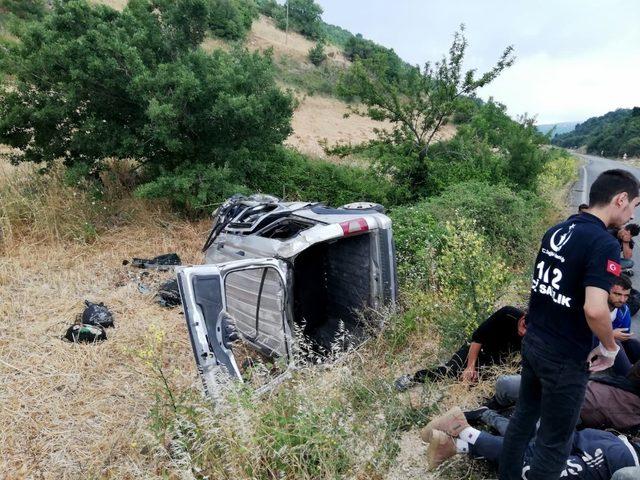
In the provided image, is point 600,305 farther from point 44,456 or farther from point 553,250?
point 44,456

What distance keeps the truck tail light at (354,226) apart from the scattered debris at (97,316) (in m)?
3.04

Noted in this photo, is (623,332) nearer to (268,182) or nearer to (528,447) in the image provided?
(528,447)

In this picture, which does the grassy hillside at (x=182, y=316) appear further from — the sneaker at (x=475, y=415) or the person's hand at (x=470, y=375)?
the sneaker at (x=475, y=415)

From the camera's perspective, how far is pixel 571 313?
226 centimetres

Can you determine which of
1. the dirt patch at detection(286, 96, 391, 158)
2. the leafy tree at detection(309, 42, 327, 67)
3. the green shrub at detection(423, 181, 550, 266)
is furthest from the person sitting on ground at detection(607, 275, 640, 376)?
the leafy tree at detection(309, 42, 327, 67)

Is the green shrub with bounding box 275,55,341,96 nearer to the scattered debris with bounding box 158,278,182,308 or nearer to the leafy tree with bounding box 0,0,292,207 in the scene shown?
the leafy tree with bounding box 0,0,292,207

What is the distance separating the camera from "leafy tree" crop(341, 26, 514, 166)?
373 inches

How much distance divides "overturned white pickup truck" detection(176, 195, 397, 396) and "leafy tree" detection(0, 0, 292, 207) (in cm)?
233

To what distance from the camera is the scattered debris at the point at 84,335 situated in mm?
4724

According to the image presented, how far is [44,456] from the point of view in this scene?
324 centimetres

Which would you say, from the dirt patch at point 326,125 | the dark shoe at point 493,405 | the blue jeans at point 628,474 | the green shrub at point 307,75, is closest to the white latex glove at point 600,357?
the blue jeans at point 628,474

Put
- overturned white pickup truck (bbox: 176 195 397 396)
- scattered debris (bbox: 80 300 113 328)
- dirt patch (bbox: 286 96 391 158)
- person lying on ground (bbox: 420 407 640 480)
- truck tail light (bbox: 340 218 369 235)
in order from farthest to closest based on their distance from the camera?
dirt patch (bbox: 286 96 391 158) < scattered debris (bbox: 80 300 113 328) < truck tail light (bbox: 340 218 369 235) < overturned white pickup truck (bbox: 176 195 397 396) < person lying on ground (bbox: 420 407 640 480)

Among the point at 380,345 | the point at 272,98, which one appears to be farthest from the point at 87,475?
the point at 272,98

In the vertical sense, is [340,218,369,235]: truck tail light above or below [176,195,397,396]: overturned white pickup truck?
above
